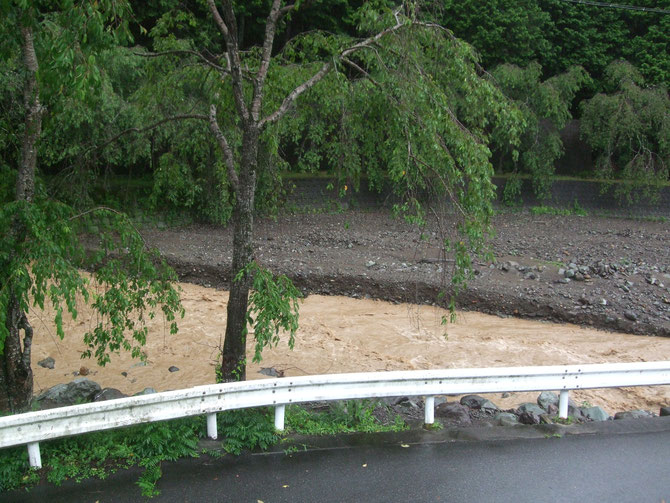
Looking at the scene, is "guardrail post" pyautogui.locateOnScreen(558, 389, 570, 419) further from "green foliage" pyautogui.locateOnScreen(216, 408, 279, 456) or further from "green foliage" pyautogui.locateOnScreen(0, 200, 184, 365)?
"green foliage" pyautogui.locateOnScreen(0, 200, 184, 365)

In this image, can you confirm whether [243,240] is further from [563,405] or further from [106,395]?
[563,405]

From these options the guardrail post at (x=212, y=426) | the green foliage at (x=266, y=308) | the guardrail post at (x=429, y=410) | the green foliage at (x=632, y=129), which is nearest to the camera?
the guardrail post at (x=212, y=426)

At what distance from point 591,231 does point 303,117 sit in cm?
1826

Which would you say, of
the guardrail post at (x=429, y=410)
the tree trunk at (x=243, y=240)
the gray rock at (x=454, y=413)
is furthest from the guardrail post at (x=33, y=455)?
the gray rock at (x=454, y=413)

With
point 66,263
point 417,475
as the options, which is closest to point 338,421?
point 417,475

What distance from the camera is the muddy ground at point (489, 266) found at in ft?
48.3

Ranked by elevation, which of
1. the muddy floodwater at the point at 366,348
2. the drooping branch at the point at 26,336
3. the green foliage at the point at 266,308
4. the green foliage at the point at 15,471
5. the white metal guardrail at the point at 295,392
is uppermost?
the green foliage at the point at 266,308

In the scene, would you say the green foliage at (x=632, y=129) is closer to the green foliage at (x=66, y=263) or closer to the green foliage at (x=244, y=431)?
the green foliage at (x=66, y=263)

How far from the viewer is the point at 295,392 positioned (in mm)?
5551

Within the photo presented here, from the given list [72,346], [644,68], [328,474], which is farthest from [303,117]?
[644,68]

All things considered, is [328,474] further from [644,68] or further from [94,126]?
[644,68]

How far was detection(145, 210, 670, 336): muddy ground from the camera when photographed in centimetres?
1473

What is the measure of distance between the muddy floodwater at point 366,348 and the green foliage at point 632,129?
46.5 ft

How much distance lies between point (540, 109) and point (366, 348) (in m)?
17.5
